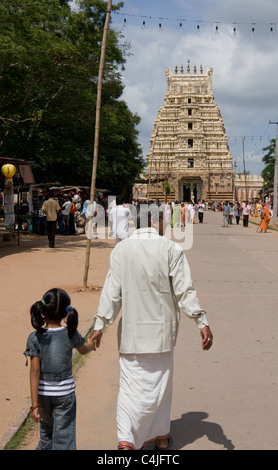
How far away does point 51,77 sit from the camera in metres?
20.1

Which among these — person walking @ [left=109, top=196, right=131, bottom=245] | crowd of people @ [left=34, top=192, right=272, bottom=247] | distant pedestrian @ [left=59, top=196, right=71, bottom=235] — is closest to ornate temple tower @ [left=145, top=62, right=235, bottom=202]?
crowd of people @ [left=34, top=192, right=272, bottom=247]

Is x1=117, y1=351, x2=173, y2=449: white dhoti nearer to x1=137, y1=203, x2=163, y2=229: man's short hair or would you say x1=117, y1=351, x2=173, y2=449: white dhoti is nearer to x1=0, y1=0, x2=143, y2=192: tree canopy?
x1=137, y1=203, x2=163, y2=229: man's short hair

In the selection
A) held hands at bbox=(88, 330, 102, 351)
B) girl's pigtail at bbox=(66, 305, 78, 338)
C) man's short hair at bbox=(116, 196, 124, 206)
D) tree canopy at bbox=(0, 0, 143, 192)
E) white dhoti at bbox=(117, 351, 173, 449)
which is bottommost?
white dhoti at bbox=(117, 351, 173, 449)

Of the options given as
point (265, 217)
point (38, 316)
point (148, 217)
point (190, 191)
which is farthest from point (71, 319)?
point (190, 191)

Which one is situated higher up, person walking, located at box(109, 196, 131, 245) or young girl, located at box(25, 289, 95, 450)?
person walking, located at box(109, 196, 131, 245)

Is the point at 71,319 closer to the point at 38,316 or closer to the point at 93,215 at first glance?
the point at 38,316

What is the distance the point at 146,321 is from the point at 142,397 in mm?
497

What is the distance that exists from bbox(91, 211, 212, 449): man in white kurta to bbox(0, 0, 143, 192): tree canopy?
44.4 ft

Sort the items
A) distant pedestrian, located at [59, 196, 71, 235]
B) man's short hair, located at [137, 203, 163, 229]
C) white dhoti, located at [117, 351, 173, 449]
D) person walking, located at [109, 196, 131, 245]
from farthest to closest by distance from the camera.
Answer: distant pedestrian, located at [59, 196, 71, 235] → person walking, located at [109, 196, 131, 245] → man's short hair, located at [137, 203, 163, 229] → white dhoti, located at [117, 351, 173, 449]

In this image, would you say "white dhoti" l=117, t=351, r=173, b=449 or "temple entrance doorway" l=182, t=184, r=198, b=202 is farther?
"temple entrance doorway" l=182, t=184, r=198, b=202

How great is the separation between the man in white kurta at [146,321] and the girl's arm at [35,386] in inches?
20.3

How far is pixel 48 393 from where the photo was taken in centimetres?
331

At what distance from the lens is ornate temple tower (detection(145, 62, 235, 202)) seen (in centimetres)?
7038

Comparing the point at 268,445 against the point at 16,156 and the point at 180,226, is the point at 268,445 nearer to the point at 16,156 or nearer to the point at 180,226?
the point at 16,156
